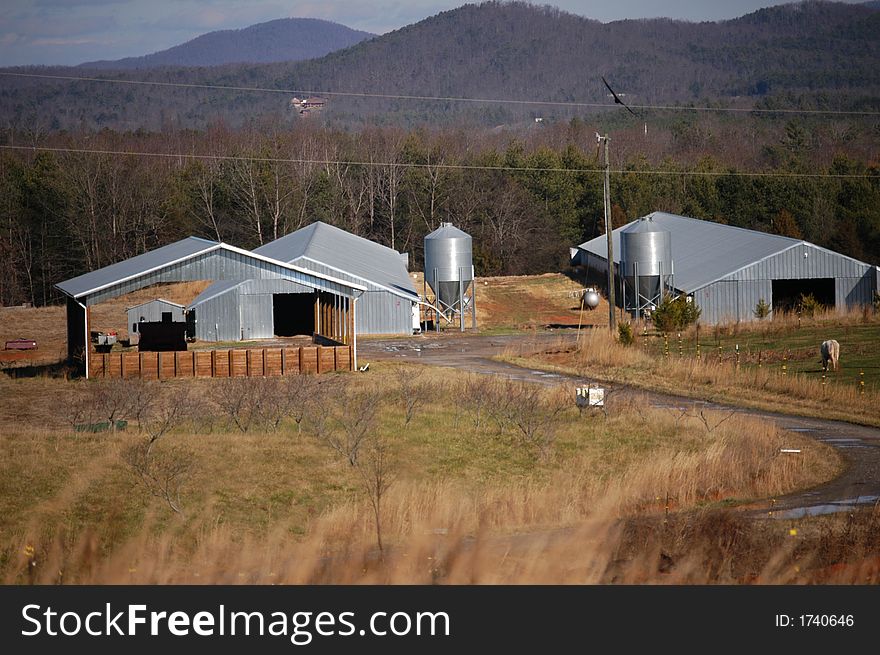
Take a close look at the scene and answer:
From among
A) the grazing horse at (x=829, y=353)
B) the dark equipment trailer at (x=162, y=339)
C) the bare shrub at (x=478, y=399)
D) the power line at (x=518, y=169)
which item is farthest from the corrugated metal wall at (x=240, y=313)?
the power line at (x=518, y=169)

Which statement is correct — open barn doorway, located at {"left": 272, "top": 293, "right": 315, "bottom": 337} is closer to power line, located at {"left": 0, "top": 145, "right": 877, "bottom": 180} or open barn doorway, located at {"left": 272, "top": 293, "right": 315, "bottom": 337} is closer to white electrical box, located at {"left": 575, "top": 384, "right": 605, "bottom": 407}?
white electrical box, located at {"left": 575, "top": 384, "right": 605, "bottom": 407}

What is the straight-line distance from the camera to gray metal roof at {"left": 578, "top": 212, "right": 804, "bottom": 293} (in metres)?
54.5

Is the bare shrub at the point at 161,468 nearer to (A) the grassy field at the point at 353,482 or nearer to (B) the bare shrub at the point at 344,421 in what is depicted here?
(A) the grassy field at the point at 353,482

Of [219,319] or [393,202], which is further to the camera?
[393,202]

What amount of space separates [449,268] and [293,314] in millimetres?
8158

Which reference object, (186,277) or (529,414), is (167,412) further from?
(186,277)

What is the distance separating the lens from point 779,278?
178ft

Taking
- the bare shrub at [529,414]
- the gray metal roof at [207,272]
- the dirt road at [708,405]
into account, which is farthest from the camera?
the gray metal roof at [207,272]

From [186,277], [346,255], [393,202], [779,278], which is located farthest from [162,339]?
[393,202]

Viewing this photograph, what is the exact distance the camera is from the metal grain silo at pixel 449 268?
56562 mm

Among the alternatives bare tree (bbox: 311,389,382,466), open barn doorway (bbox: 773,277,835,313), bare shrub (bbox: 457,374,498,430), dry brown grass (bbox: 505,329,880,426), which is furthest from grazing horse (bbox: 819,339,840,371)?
open barn doorway (bbox: 773,277,835,313)

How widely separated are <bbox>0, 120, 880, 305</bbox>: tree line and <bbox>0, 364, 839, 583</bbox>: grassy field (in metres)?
50.6

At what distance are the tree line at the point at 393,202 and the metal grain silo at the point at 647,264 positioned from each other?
20441 millimetres

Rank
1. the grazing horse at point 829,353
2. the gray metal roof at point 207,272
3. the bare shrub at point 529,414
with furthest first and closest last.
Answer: the gray metal roof at point 207,272, the grazing horse at point 829,353, the bare shrub at point 529,414
